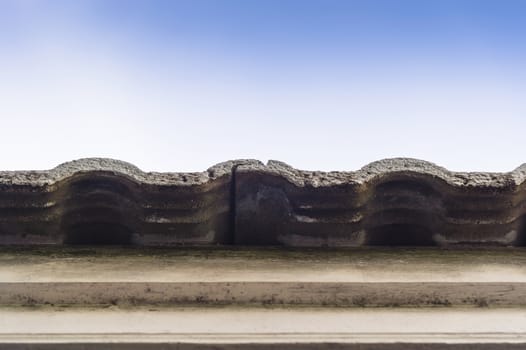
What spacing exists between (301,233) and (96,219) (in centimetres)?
101

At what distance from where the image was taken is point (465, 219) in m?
3.03

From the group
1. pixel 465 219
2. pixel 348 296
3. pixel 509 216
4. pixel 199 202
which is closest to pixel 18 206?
pixel 199 202

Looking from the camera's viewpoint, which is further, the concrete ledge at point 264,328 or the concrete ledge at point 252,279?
the concrete ledge at point 252,279

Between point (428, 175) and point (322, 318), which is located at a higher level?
point (428, 175)

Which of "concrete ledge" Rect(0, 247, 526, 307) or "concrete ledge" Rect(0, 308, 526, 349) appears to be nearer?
"concrete ledge" Rect(0, 308, 526, 349)

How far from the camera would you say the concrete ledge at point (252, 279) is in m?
2.55

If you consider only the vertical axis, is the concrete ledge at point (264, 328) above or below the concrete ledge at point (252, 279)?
below

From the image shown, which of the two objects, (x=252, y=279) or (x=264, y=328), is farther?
(x=252, y=279)

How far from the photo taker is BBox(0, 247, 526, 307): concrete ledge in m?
2.55

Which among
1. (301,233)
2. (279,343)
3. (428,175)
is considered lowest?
(279,343)

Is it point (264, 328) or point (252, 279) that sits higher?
point (252, 279)

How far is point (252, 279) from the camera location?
2611 millimetres

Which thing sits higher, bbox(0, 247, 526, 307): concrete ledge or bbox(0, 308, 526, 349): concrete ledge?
bbox(0, 247, 526, 307): concrete ledge

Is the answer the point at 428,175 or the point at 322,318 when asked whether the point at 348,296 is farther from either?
the point at 428,175
